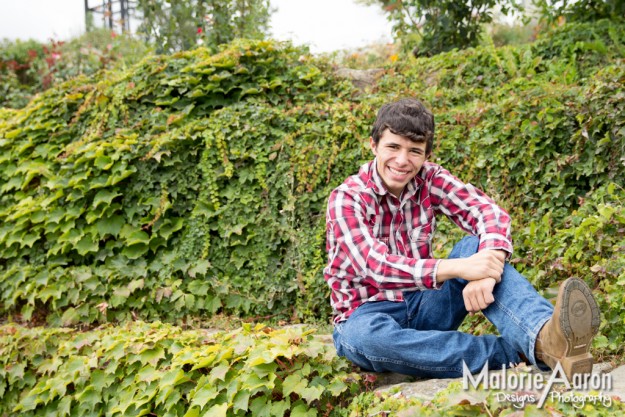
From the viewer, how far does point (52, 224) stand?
548cm

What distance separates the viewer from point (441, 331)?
286 cm

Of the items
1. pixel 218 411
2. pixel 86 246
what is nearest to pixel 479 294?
pixel 218 411

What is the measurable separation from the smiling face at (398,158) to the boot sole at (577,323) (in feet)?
3.07

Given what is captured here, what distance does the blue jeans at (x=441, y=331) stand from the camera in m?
2.59

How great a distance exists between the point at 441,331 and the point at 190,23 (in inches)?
199

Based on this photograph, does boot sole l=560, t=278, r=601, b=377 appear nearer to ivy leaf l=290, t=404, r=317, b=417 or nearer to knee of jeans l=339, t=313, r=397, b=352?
knee of jeans l=339, t=313, r=397, b=352

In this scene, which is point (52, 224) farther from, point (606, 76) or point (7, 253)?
point (606, 76)

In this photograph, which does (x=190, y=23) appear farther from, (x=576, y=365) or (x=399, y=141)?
(x=576, y=365)

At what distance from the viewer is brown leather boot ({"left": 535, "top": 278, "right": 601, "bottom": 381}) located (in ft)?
7.57

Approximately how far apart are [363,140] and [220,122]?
1220 millimetres

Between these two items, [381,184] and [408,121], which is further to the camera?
[381,184]

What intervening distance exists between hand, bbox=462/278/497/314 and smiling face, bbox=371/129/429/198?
63 centimetres

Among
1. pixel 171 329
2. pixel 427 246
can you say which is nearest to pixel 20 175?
pixel 171 329

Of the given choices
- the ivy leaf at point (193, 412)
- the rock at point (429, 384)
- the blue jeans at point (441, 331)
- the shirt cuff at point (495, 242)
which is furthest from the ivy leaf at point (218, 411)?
the shirt cuff at point (495, 242)
